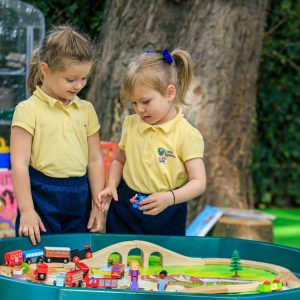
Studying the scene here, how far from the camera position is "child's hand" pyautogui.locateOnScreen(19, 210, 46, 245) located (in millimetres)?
2785

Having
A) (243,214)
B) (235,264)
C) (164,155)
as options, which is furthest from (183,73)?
(243,214)

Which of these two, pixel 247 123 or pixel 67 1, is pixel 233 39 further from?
pixel 67 1

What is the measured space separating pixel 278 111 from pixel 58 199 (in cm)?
456

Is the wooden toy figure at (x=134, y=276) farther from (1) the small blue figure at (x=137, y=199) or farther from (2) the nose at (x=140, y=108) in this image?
(2) the nose at (x=140, y=108)

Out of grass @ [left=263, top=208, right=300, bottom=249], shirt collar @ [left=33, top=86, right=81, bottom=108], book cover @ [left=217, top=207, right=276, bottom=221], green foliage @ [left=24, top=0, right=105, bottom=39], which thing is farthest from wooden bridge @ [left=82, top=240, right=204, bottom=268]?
green foliage @ [left=24, top=0, right=105, bottom=39]

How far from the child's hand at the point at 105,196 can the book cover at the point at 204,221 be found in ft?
6.43

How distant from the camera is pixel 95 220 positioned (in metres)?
3.20

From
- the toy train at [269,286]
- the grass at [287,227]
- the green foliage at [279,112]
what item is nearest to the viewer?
the toy train at [269,286]

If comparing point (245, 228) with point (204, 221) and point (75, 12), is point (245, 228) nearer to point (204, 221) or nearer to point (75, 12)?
point (204, 221)

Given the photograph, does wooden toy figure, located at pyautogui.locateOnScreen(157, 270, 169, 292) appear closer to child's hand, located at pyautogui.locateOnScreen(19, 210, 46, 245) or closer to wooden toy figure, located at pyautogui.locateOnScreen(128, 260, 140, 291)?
wooden toy figure, located at pyautogui.locateOnScreen(128, 260, 140, 291)

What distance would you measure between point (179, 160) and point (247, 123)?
2565 millimetres

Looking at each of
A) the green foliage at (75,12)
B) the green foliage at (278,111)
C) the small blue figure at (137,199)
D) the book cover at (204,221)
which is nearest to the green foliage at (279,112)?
the green foliage at (278,111)

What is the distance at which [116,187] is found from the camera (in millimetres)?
3184

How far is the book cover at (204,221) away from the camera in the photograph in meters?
5.03
